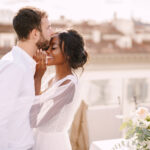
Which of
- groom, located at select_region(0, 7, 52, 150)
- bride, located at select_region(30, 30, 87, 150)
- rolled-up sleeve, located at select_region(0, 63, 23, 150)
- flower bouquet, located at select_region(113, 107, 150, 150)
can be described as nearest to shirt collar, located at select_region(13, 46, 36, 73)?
groom, located at select_region(0, 7, 52, 150)

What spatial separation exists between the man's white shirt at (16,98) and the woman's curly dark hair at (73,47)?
0.44 m

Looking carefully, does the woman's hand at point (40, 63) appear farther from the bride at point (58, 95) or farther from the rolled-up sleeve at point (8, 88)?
the rolled-up sleeve at point (8, 88)

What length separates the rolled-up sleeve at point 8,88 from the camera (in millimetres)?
1217

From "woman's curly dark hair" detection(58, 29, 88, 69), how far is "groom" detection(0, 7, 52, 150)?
0.86ft

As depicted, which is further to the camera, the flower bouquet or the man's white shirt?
the flower bouquet

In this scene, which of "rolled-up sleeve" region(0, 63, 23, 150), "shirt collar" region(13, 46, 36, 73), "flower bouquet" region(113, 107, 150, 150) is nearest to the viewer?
"rolled-up sleeve" region(0, 63, 23, 150)

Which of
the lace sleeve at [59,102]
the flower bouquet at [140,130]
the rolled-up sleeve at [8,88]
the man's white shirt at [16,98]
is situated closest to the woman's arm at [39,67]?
the lace sleeve at [59,102]

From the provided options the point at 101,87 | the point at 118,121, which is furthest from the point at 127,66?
the point at 118,121

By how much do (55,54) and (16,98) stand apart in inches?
23.1

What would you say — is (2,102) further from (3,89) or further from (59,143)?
(59,143)

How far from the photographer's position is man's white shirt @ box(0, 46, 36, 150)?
4.02 feet

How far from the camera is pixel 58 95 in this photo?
5.35 feet

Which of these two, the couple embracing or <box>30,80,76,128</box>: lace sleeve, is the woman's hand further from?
<box>30,80,76,128</box>: lace sleeve

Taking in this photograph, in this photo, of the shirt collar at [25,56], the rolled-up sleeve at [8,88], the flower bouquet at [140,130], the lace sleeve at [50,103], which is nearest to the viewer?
the rolled-up sleeve at [8,88]
